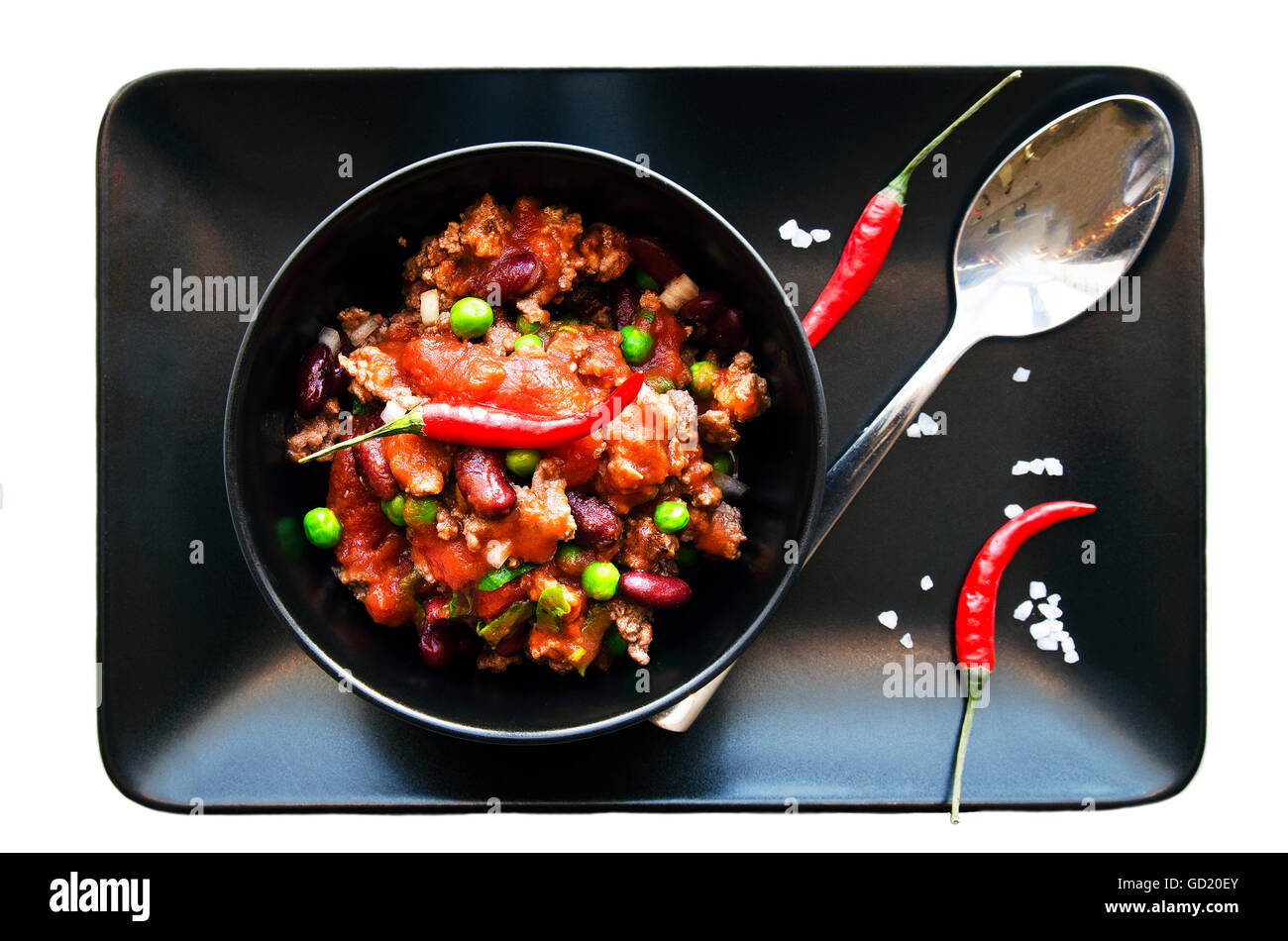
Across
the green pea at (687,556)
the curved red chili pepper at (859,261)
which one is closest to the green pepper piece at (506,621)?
the green pea at (687,556)

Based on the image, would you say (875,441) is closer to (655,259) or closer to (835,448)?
(835,448)

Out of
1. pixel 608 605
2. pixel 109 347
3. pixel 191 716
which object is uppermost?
pixel 109 347

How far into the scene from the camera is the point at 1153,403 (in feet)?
11.0

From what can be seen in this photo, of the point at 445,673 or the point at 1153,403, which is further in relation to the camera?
the point at 1153,403

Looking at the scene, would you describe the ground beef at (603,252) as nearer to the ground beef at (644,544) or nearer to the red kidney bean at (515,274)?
the red kidney bean at (515,274)

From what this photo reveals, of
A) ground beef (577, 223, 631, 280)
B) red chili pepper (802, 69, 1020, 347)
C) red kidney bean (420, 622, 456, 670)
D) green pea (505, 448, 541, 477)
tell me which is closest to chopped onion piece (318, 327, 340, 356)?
green pea (505, 448, 541, 477)

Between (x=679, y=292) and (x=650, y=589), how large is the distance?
3.15 ft

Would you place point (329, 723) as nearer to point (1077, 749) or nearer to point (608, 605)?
point (608, 605)

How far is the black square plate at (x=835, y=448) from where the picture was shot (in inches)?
126

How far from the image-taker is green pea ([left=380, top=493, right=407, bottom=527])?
9.37 ft

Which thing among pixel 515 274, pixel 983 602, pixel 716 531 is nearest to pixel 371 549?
pixel 515 274

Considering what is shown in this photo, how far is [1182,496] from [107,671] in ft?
12.5

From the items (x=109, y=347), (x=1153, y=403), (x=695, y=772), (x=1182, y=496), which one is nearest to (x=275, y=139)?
(x=109, y=347)

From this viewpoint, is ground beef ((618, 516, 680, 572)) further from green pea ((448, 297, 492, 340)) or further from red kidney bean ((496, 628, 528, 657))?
green pea ((448, 297, 492, 340))
